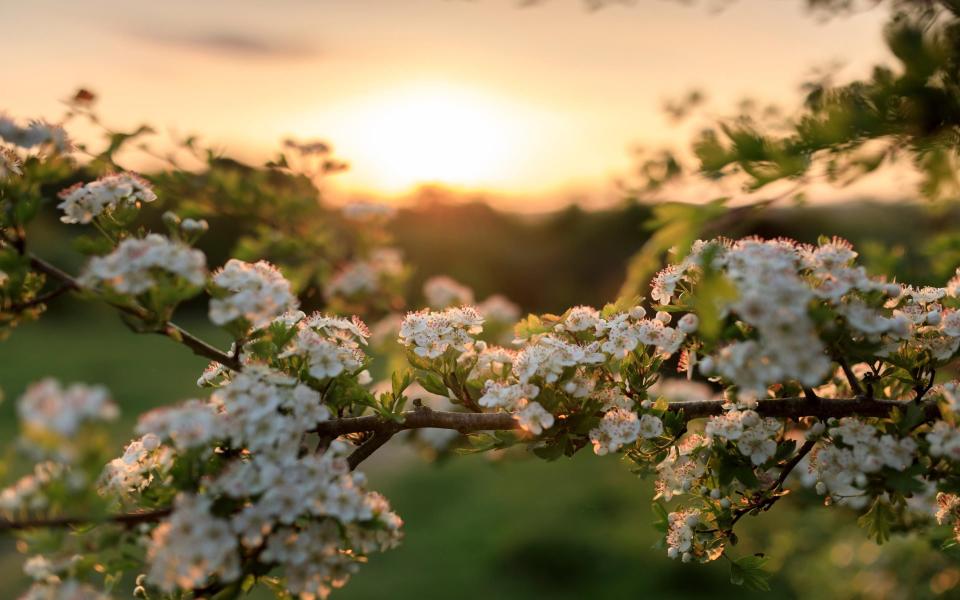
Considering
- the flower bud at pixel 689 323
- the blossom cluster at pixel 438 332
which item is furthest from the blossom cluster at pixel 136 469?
the flower bud at pixel 689 323

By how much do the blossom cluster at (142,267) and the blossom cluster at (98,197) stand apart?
0.27 m

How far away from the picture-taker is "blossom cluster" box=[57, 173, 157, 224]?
1852mm

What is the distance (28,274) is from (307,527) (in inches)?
34.6

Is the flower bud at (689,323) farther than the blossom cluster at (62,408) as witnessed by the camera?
Yes

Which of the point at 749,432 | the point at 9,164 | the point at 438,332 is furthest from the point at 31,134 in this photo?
the point at 749,432

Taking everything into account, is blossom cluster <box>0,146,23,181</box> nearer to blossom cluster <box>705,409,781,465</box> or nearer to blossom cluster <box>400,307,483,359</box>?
blossom cluster <box>400,307,483,359</box>

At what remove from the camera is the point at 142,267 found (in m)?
1.60

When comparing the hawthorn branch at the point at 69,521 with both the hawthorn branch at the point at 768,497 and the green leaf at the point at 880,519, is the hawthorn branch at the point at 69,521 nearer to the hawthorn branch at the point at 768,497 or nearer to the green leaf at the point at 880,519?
the hawthorn branch at the point at 768,497

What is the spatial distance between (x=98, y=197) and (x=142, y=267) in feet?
1.22

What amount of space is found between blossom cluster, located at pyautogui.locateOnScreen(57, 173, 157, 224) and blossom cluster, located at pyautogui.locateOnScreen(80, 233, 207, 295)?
0.90 feet

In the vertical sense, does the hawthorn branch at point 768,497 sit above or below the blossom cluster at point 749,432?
below

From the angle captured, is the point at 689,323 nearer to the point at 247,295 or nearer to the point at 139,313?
the point at 247,295

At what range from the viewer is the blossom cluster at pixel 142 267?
1578 mm

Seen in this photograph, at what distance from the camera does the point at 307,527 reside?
1599 millimetres
